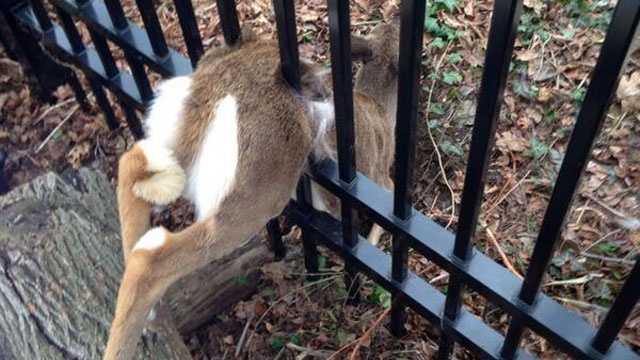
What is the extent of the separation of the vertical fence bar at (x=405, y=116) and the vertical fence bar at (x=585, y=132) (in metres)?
0.37

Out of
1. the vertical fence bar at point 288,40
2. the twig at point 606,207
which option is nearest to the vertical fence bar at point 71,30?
the vertical fence bar at point 288,40

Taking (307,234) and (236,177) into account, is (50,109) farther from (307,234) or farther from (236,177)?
(236,177)

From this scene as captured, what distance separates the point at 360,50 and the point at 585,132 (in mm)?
1418

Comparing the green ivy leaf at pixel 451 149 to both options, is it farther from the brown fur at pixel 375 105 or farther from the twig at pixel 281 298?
the twig at pixel 281 298

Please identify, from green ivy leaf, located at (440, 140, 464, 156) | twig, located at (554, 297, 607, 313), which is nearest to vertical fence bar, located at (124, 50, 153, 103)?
green ivy leaf, located at (440, 140, 464, 156)

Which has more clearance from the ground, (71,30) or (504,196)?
(71,30)

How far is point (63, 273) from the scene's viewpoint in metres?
2.24

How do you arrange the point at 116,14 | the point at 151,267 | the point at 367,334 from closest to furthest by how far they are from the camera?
the point at 151,267 → the point at 116,14 → the point at 367,334

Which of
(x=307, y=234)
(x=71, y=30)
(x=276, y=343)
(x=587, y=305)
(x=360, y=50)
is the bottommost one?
(x=276, y=343)

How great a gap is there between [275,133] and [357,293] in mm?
988

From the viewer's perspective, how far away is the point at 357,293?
2.76 m

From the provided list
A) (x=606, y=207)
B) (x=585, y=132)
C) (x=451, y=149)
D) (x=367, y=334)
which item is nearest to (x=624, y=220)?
(x=606, y=207)

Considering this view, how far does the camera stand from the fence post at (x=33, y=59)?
3.08 metres

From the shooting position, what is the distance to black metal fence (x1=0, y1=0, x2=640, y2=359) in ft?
4.83
